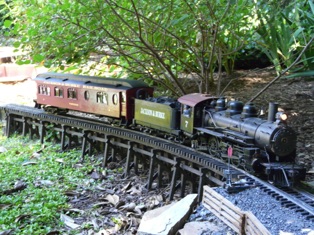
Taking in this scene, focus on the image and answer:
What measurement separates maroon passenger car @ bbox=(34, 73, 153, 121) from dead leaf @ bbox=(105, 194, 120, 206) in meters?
2.61

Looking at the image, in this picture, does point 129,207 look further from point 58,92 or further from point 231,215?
point 58,92

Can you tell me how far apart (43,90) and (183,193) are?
7180 mm

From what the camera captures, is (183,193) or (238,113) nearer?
(238,113)

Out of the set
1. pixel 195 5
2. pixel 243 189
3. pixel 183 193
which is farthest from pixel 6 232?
pixel 195 5

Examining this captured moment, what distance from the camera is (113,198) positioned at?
338 inches

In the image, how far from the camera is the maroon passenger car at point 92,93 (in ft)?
35.0

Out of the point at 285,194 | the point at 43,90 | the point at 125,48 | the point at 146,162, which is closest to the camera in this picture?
the point at 285,194

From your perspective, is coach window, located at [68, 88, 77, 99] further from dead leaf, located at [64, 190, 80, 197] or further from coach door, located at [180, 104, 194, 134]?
coach door, located at [180, 104, 194, 134]

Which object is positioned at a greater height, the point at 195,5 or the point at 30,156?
the point at 195,5

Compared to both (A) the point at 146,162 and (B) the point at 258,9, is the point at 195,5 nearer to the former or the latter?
(B) the point at 258,9

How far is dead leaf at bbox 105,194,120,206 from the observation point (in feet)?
27.7

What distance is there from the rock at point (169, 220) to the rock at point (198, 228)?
0.44 ft

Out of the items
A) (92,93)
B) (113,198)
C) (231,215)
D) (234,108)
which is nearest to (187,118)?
(234,108)

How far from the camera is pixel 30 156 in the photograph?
11789 mm
